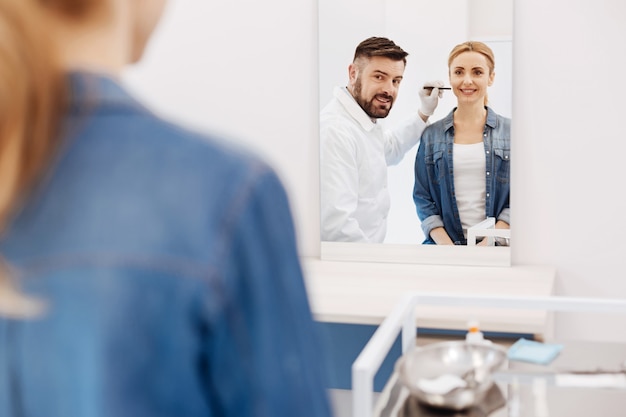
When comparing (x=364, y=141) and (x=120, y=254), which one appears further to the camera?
(x=364, y=141)

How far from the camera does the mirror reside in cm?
221

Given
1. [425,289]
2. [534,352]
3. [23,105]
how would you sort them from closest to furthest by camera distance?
1. [23,105]
2. [534,352]
3. [425,289]

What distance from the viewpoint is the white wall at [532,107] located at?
219 centimetres

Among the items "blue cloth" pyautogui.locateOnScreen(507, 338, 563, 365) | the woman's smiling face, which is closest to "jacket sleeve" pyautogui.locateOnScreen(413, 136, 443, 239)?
the woman's smiling face

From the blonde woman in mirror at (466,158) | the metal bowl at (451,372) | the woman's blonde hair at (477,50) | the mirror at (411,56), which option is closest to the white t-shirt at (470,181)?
the blonde woman in mirror at (466,158)

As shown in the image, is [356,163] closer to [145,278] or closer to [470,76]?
[470,76]

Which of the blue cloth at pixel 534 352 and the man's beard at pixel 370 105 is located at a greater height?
the man's beard at pixel 370 105

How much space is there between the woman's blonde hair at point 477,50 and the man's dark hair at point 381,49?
16 centimetres

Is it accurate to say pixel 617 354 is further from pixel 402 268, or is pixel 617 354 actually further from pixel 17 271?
pixel 17 271

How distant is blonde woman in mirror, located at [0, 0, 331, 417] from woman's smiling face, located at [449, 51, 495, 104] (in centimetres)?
192

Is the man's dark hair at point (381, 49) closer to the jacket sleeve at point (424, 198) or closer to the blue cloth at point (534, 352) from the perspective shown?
the jacket sleeve at point (424, 198)

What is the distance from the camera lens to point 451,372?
1271 millimetres

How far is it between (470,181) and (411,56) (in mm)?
446

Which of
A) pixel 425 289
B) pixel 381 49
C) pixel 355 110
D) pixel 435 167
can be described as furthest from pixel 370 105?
pixel 425 289
